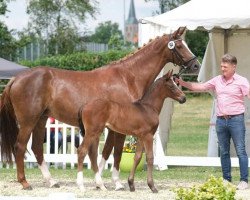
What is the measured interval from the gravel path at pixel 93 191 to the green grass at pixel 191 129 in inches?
229

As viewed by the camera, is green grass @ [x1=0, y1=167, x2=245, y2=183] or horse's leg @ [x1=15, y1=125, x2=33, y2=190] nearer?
horse's leg @ [x1=15, y1=125, x2=33, y2=190]

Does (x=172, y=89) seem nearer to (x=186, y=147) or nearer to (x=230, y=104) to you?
(x=230, y=104)

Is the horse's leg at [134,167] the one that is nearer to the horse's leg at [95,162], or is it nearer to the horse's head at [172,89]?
the horse's leg at [95,162]

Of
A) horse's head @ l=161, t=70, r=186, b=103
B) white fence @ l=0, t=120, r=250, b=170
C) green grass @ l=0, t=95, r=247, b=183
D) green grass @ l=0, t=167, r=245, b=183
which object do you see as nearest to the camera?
horse's head @ l=161, t=70, r=186, b=103

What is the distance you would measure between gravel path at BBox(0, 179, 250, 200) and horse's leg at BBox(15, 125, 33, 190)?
13 cm

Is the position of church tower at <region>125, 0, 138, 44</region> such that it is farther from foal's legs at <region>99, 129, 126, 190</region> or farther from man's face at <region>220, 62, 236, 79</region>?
man's face at <region>220, 62, 236, 79</region>

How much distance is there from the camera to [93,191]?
1122 centimetres

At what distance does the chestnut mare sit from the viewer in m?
11.3

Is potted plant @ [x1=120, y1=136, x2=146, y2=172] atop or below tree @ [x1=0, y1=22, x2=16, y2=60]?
below

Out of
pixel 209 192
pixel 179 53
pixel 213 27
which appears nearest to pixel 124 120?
pixel 179 53

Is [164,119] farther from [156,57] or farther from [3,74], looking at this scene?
[3,74]

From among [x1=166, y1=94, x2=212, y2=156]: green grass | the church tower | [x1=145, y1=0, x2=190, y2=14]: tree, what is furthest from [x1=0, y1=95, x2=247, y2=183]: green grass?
the church tower

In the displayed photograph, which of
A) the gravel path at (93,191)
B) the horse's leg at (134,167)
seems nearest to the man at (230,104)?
the gravel path at (93,191)

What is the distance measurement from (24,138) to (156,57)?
6.90ft
